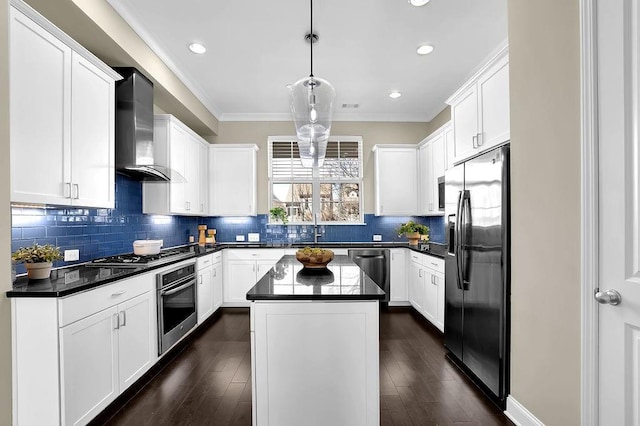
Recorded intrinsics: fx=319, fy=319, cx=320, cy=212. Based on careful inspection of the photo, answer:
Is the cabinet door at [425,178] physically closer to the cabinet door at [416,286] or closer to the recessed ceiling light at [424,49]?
the cabinet door at [416,286]

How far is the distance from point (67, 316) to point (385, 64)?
11.8 feet

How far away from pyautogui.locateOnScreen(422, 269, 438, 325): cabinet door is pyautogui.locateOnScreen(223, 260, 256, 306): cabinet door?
238 cm

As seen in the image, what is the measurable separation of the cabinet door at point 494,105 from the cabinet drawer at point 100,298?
301cm

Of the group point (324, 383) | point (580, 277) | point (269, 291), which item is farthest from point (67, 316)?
point (580, 277)

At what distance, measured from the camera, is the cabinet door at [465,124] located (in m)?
2.79

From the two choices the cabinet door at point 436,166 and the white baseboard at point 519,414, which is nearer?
the white baseboard at point 519,414

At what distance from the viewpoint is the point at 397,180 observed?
5.03m

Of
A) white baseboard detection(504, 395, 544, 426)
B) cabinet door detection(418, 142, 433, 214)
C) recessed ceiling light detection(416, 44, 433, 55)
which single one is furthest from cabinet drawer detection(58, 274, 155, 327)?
cabinet door detection(418, 142, 433, 214)

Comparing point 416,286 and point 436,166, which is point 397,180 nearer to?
point 436,166

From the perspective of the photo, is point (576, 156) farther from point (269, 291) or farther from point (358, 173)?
point (358, 173)

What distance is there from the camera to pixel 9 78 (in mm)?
1740

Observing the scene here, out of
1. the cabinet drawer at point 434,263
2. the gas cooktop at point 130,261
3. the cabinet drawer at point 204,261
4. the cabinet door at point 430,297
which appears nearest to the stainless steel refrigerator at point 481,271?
the cabinet drawer at point 434,263

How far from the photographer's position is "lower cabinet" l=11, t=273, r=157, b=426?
69.8 inches

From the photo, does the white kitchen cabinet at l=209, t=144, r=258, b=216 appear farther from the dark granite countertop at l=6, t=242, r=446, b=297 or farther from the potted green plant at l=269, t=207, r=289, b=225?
the dark granite countertop at l=6, t=242, r=446, b=297
